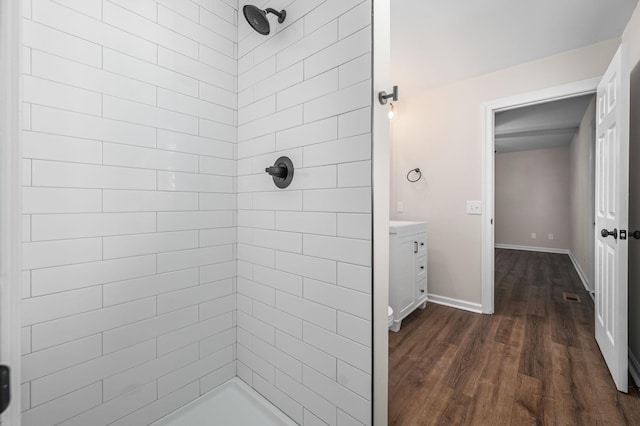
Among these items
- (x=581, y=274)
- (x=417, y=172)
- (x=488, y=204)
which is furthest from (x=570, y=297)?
(x=417, y=172)

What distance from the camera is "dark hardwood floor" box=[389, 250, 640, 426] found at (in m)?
1.46

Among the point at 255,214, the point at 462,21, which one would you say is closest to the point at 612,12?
the point at 462,21

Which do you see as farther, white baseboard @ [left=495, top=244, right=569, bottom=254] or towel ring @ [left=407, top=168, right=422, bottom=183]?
white baseboard @ [left=495, top=244, right=569, bottom=254]

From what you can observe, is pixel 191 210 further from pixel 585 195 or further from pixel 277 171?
pixel 585 195

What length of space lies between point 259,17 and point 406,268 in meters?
2.09

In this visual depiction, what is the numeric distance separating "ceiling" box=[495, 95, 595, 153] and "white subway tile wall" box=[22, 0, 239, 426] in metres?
3.76

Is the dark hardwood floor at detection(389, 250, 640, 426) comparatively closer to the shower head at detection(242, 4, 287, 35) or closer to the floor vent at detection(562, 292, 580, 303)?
the floor vent at detection(562, 292, 580, 303)

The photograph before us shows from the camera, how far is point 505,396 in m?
1.58

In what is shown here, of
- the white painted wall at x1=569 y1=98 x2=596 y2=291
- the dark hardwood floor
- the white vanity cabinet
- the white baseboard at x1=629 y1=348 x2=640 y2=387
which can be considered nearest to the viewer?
the dark hardwood floor

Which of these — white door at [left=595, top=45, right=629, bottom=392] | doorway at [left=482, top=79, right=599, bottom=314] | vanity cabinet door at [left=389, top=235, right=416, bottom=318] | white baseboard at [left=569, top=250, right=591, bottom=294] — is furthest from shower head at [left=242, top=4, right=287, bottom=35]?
white baseboard at [left=569, top=250, right=591, bottom=294]

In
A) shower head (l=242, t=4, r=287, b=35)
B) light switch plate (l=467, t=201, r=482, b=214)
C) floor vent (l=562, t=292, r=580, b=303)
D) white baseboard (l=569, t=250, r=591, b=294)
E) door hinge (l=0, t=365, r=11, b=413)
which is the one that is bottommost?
floor vent (l=562, t=292, r=580, b=303)

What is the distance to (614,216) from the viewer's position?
1.66m

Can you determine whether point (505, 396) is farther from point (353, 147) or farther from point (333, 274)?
point (353, 147)

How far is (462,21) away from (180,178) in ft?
7.24
